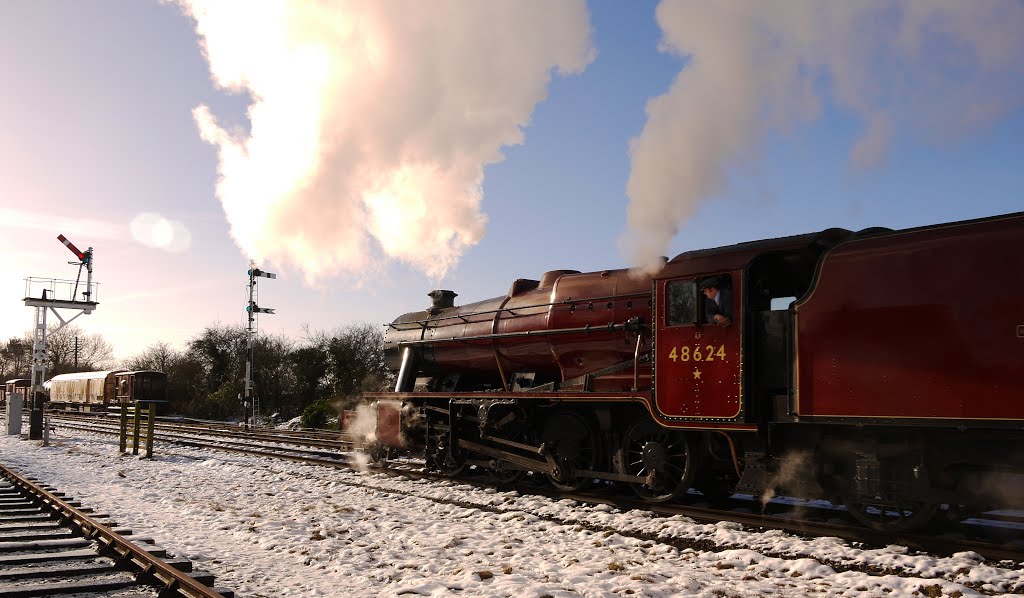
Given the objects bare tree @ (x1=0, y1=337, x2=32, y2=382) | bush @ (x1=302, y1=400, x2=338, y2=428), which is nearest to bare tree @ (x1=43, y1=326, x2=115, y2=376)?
bare tree @ (x1=0, y1=337, x2=32, y2=382)

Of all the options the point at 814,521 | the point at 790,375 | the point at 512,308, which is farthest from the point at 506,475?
the point at 790,375

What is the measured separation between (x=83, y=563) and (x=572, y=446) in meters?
6.51

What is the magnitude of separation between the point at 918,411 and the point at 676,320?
9.66 ft

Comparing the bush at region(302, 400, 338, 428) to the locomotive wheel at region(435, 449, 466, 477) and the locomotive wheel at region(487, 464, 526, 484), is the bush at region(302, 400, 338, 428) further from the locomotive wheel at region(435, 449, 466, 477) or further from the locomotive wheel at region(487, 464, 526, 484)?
the locomotive wheel at region(487, 464, 526, 484)

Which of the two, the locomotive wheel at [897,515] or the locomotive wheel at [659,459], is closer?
the locomotive wheel at [897,515]

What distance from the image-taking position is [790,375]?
7844 millimetres

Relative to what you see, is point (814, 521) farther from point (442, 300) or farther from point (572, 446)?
point (442, 300)

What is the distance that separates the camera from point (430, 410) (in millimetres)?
13500

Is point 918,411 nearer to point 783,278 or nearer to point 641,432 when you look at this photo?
point 783,278

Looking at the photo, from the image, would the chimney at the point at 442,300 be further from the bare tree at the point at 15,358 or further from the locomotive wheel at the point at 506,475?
the bare tree at the point at 15,358

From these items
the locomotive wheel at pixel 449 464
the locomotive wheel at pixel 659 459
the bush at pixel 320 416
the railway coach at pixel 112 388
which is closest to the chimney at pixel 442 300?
the locomotive wheel at pixel 449 464

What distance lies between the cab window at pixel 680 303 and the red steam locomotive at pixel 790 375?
0.02m

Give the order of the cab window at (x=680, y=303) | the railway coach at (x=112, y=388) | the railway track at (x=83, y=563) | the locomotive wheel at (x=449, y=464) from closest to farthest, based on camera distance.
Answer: the railway track at (x=83, y=563) → the cab window at (x=680, y=303) → the locomotive wheel at (x=449, y=464) → the railway coach at (x=112, y=388)

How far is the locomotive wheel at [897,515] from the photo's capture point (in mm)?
7191
